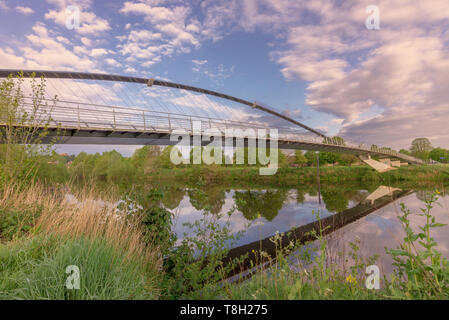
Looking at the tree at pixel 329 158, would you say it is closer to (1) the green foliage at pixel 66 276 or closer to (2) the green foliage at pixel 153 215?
(2) the green foliage at pixel 153 215

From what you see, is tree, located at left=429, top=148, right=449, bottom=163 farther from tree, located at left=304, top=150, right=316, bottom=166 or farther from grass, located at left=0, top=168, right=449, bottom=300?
grass, located at left=0, top=168, right=449, bottom=300

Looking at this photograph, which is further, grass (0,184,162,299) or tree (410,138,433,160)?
tree (410,138,433,160)

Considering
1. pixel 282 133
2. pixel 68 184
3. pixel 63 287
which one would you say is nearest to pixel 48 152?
pixel 68 184

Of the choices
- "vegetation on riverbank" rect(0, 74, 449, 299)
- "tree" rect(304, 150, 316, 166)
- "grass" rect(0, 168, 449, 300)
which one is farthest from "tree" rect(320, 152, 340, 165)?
"grass" rect(0, 168, 449, 300)

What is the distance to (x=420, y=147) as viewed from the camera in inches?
2485

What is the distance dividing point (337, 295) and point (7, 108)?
8917mm

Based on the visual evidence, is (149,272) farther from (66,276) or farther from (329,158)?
(329,158)

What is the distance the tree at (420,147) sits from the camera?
201ft

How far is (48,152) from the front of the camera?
7.35 meters

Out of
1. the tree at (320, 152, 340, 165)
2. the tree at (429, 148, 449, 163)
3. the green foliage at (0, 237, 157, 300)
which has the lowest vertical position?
the green foliage at (0, 237, 157, 300)

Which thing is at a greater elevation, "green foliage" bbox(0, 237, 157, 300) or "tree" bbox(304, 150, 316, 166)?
"tree" bbox(304, 150, 316, 166)

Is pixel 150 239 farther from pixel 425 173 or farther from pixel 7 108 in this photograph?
pixel 425 173

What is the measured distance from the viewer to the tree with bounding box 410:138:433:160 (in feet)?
201
